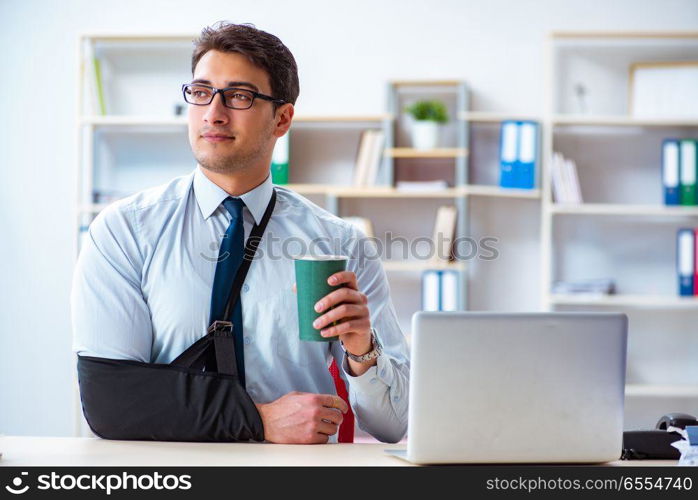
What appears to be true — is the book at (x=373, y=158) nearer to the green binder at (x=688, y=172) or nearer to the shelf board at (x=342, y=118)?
the shelf board at (x=342, y=118)

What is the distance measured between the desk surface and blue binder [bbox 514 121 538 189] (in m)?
2.66

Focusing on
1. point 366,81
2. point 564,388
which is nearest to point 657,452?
point 564,388

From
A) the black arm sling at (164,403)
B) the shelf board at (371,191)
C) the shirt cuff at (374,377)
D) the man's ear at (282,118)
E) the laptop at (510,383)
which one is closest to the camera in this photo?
the laptop at (510,383)

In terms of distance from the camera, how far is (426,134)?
13.5 feet

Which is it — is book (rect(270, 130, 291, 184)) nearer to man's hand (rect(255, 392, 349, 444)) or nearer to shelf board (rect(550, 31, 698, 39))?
shelf board (rect(550, 31, 698, 39))

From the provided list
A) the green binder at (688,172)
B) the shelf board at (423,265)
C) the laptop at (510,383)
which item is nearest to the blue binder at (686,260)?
the green binder at (688,172)

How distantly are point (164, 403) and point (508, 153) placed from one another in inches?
111

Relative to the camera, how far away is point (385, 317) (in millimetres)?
1936

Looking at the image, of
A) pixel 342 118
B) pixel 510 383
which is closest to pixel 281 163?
pixel 342 118

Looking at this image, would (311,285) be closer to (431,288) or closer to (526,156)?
(431,288)

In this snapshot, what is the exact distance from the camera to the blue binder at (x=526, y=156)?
4.01 meters

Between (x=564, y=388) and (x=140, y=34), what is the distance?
3474mm

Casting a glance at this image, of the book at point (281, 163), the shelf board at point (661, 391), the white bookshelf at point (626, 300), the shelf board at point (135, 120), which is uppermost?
the shelf board at point (135, 120)

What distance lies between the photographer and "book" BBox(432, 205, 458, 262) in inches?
162
